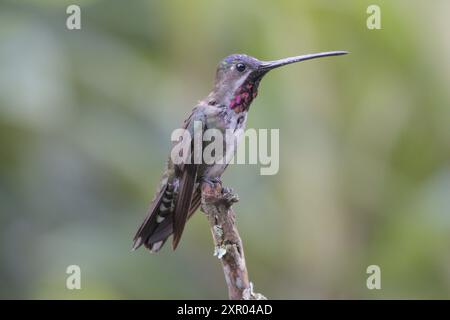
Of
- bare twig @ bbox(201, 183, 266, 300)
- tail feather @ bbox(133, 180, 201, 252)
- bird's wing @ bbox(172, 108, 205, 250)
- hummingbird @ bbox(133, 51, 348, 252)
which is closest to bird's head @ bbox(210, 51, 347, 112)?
hummingbird @ bbox(133, 51, 348, 252)

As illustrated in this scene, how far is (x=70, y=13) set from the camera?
6980 mm

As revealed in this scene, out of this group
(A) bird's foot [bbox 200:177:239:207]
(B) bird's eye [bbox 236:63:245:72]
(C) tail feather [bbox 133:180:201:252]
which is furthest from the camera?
(B) bird's eye [bbox 236:63:245:72]

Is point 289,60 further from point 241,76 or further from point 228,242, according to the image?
point 228,242

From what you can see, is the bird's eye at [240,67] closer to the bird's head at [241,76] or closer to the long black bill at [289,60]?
the bird's head at [241,76]

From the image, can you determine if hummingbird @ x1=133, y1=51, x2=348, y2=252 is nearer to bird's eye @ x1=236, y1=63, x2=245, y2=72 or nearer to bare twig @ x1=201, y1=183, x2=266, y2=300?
bird's eye @ x1=236, y1=63, x2=245, y2=72

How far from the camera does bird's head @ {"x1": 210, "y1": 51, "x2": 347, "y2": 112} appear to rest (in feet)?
19.6

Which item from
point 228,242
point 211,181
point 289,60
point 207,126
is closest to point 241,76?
point 289,60

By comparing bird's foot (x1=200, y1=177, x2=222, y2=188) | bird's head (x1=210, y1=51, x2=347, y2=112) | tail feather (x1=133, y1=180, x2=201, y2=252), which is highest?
bird's head (x1=210, y1=51, x2=347, y2=112)

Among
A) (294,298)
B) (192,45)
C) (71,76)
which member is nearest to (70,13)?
(71,76)

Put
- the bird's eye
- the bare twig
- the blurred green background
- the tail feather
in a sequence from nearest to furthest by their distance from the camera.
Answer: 1. the bare twig
2. the tail feather
3. the bird's eye
4. the blurred green background

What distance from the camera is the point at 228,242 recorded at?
5008mm

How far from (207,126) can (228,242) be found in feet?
3.33

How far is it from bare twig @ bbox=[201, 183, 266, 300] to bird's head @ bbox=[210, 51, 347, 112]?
821 millimetres
